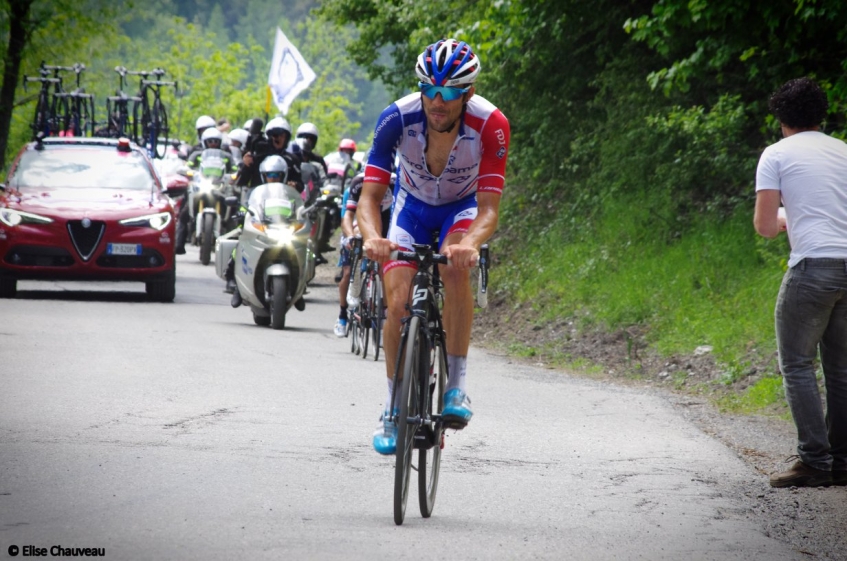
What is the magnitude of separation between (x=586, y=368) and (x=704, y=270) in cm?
225

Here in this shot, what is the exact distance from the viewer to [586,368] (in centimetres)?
1373

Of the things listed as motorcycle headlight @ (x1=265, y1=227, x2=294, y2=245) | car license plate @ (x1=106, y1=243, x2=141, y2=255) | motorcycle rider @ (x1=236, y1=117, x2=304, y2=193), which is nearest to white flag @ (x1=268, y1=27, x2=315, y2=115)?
motorcycle rider @ (x1=236, y1=117, x2=304, y2=193)

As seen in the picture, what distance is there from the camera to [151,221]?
1752 centimetres

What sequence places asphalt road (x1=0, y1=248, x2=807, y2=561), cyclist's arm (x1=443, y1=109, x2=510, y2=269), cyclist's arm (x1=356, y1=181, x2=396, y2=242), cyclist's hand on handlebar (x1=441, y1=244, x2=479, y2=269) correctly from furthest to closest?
1. cyclist's arm (x1=443, y1=109, x2=510, y2=269)
2. cyclist's arm (x1=356, y1=181, x2=396, y2=242)
3. cyclist's hand on handlebar (x1=441, y1=244, x2=479, y2=269)
4. asphalt road (x1=0, y1=248, x2=807, y2=561)

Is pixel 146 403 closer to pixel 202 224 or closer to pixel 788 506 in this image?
pixel 788 506

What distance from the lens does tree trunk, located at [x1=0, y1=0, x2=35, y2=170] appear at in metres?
26.0

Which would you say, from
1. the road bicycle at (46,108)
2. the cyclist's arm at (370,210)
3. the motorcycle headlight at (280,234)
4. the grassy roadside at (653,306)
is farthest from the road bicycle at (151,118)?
the cyclist's arm at (370,210)

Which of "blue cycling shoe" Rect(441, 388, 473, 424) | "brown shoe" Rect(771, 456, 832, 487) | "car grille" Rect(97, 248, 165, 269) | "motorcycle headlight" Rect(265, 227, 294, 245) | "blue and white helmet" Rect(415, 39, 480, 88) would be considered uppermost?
"blue and white helmet" Rect(415, 39, 480, 88)

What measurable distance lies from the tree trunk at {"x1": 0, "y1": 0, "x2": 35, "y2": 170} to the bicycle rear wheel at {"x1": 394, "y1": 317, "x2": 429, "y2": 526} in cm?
2132

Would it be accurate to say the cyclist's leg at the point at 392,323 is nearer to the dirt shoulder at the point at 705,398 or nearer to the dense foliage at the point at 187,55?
the dirt shoulder at the point at 705,398

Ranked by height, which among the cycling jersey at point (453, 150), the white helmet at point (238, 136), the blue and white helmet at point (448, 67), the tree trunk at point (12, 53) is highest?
the tree trunk at point (12, 53)

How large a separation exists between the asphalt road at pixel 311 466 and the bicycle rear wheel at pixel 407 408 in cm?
16

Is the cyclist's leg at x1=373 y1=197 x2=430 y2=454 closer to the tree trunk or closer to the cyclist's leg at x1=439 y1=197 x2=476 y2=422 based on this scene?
the cyclist's leg at x1=439 y1=197 x2=476 y2=422

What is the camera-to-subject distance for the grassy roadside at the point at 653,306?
12516 mm
